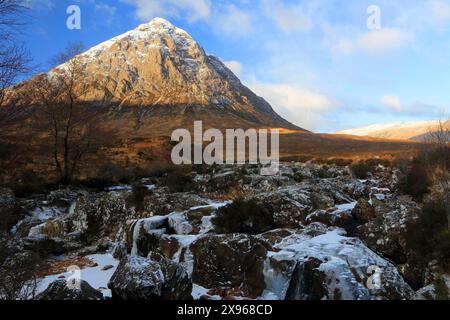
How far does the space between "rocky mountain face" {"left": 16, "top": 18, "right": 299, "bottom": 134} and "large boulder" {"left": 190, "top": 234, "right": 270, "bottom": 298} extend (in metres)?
106

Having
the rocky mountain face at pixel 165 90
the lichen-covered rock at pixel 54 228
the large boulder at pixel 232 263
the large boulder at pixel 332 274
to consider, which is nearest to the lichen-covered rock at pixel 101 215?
the lichen-covered rock at pixel 54 228

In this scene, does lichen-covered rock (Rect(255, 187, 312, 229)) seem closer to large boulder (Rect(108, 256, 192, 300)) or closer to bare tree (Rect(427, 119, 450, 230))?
bare tree (Rect(427, 119, 450, 230))

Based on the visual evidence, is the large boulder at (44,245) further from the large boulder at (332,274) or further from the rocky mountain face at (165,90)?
the rocky mountain face at (165,90)

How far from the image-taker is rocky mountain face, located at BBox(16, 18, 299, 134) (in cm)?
13575

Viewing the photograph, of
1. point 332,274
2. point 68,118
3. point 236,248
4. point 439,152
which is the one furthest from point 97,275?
point 68,118

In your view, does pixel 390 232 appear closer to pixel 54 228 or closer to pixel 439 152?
pixel 439 152

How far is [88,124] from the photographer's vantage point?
26297 millimetres

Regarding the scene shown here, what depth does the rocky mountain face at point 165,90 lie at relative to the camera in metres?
136

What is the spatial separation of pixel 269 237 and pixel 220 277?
2092mm

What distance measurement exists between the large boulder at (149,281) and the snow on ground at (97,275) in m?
1.28

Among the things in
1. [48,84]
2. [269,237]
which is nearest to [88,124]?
[48,84]

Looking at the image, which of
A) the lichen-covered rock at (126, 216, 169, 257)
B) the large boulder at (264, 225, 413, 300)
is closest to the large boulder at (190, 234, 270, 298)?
the large boulder at (264, 225, 413, 300)

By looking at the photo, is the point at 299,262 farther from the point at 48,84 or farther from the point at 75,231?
the point at 48,84

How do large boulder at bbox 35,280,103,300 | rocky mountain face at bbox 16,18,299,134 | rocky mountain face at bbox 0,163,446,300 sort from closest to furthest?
large boulder at bbox 35,280,103,300
rocky mountain face at bbox 0,163,446,300
rocky mountain face at bbox 16,18,299,134
